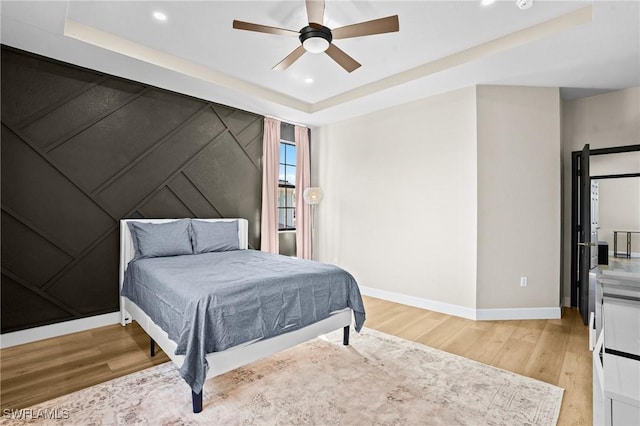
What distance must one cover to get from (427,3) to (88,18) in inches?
112

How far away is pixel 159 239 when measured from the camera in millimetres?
3494

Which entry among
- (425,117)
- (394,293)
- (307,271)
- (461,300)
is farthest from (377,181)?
(307,271)

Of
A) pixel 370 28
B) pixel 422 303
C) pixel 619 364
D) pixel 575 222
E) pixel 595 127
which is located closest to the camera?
pixel 619 364

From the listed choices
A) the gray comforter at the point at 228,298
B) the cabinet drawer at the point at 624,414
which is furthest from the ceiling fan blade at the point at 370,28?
the cabinet drawer at the point at 624,414

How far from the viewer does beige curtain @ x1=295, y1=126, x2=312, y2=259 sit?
551 centimetres

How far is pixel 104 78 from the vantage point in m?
3.44

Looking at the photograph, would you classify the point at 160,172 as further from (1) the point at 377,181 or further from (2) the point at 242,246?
(1) the point at 377,181

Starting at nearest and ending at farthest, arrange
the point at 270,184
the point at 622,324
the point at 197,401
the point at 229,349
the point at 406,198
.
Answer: the point at 622,324, the point at 197,401, the point at 229,349, the point at 406,198, the point at 270,184

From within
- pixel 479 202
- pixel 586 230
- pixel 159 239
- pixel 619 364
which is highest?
pixel 479 202

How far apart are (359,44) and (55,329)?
4.19 m

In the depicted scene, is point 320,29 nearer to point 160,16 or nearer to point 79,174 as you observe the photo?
point 160,16

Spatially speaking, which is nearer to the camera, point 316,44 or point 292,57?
point 316,44

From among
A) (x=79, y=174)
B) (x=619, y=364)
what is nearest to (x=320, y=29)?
(x=619, y=364)

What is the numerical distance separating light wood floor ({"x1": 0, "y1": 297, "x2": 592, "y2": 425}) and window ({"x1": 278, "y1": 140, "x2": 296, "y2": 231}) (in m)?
2.42
